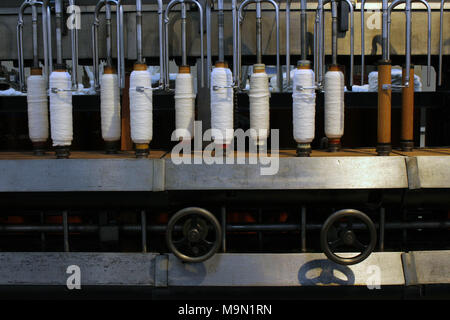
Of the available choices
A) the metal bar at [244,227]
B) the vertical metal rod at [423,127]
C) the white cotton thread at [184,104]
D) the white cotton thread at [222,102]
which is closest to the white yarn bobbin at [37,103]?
the metal bar at [244,227]

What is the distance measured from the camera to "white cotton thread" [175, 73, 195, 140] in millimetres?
1290

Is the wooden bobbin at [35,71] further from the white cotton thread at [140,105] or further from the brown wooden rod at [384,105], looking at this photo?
the brown wooden rod at [384,105]

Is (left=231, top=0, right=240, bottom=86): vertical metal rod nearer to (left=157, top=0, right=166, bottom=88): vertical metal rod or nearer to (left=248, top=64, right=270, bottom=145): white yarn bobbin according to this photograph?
(left=248, top=64, right=270, bottom=145): white yarn bobbin

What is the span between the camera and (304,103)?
4.00ft

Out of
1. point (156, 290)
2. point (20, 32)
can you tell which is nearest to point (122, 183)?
point (156, 290)

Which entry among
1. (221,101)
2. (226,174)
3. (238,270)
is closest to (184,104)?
(221,101)

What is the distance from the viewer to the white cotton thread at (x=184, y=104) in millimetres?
1290

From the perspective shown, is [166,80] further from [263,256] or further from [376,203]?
[376,203]

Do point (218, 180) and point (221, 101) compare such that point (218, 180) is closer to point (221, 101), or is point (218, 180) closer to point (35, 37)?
point (221, 101)

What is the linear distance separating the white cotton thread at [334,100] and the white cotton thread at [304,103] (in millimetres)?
69

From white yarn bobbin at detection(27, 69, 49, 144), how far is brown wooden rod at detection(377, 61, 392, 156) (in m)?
0.97

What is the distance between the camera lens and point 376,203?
1278mm

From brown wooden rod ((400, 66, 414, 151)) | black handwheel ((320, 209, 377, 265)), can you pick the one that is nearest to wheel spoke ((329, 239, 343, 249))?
black handwheel ((320, 209, 377, 265))

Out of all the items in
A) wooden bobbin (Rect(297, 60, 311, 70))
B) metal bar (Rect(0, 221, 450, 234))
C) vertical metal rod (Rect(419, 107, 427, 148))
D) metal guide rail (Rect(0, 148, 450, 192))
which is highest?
wooden bobbin (Rect(297, 60, 311, 70))
